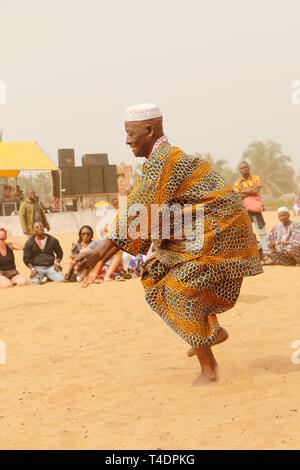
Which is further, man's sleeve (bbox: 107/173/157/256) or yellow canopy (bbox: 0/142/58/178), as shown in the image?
yellow canopy (bbox: 0/142/58/178)

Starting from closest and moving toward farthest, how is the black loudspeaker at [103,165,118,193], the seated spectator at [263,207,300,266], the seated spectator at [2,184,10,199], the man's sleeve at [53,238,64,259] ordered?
the man's sleeve at [53,238,64,259]
the seated spectator at [263,207,300,266]
the seated spectator at [2,184,10,199]
the black loudspeaker at [103,165,118,193]

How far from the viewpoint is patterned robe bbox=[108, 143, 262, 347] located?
4172 mm

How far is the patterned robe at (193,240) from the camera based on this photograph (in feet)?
13.7

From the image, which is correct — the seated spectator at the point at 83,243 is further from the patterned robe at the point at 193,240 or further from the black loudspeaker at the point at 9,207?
the black loudspeaker at the point at 9,207

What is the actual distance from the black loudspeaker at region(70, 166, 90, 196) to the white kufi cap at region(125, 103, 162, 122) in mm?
26115

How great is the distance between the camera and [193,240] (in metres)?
4.26

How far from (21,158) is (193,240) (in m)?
21.3

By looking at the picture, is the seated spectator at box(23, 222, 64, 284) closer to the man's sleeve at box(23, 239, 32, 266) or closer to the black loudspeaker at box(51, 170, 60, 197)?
the man's sleeve at box(23, 239, 32, 266)

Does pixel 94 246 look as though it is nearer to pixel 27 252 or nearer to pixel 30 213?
pixel 27 252

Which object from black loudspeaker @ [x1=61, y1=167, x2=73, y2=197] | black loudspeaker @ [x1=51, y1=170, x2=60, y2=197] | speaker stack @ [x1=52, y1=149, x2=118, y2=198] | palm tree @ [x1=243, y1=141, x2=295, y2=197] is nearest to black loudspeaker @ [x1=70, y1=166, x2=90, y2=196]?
speaker stack @ [x1=52, y1=149, x2=118, y2=198]

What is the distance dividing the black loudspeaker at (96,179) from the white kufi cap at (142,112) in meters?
26.5

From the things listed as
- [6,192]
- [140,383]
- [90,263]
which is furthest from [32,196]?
[6,192]
